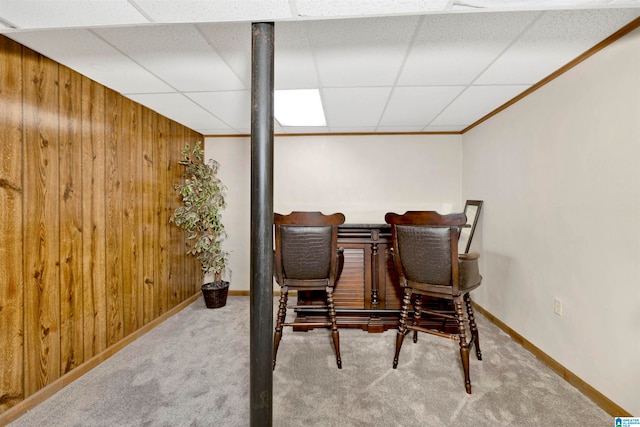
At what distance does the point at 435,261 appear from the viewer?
6.81 feet

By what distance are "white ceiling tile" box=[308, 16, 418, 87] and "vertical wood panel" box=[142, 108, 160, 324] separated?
78.2 inches

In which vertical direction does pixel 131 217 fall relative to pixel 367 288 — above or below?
above

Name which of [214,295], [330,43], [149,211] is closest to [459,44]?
[330,43]

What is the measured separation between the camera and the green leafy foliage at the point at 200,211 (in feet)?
11.5

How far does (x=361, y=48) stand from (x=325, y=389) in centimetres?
233

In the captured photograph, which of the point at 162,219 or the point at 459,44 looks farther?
the point at 162,219

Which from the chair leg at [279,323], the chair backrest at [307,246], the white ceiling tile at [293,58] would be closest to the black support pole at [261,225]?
the white ceiling tile at [293,58]

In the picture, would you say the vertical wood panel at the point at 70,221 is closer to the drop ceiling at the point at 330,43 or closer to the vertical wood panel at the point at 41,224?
the vertical wood panel at the point at 41,224

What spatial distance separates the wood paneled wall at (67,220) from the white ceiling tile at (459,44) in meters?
2.54

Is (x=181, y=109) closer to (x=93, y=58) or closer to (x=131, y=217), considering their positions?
(x=93, y=58)

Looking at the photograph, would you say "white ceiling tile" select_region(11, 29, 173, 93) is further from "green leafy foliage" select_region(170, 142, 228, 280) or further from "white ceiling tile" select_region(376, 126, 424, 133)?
"white ceiling tile" select_region(376, 126, 424, 133)

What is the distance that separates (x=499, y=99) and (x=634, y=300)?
202cm

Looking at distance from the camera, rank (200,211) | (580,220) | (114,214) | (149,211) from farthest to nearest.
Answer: (200,211) → (149,211) → (114,214) → (580,220)

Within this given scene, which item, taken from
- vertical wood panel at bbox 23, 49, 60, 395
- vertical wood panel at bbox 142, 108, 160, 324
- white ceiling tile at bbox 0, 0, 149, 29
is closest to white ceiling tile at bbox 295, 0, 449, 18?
white ceiling tile at bbox 0, 0, 149, 29
